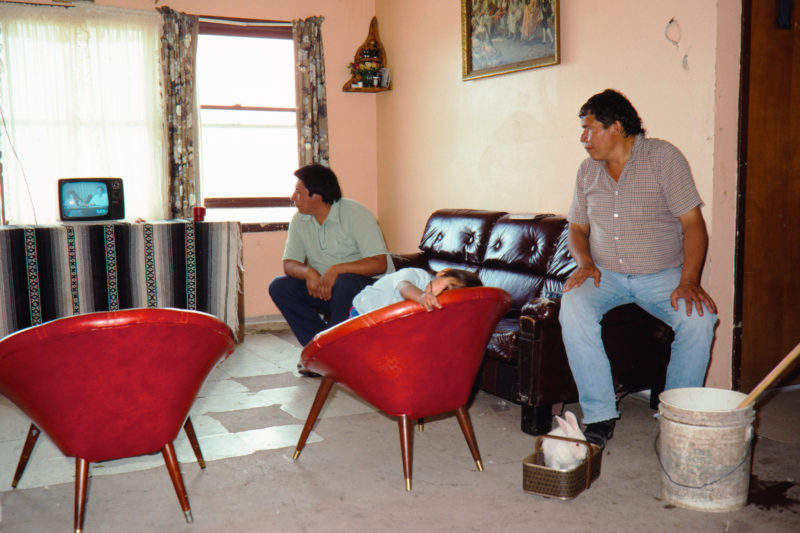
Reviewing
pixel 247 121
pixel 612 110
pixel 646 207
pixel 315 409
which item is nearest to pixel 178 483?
pixel 315 409

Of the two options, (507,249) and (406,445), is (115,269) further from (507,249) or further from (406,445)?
(406,445)

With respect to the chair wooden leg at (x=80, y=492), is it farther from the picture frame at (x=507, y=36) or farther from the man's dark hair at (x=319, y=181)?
the picture frame at (x=507, y=36)

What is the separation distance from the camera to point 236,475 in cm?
250

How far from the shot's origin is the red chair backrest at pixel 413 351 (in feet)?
7.02

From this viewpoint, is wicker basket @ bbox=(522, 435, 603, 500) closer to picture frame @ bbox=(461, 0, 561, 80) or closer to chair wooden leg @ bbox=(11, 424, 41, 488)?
chair wooden leg @ bbox=(11, 424, 41, 488)

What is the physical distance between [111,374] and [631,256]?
6.41ft

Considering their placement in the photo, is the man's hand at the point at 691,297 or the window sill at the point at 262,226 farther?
the window sill at the point at 262,226

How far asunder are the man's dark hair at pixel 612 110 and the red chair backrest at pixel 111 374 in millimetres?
1708

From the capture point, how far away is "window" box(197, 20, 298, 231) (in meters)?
5.11

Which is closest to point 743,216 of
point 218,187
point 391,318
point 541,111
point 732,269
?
point 732,269

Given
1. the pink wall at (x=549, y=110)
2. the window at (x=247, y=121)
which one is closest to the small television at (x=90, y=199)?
the window at (x=247, y=121)

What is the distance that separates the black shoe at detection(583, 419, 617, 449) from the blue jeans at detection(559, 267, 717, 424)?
26mm

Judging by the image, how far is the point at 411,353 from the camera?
7.28 feet

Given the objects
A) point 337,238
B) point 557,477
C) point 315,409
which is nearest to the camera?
point 557,477
